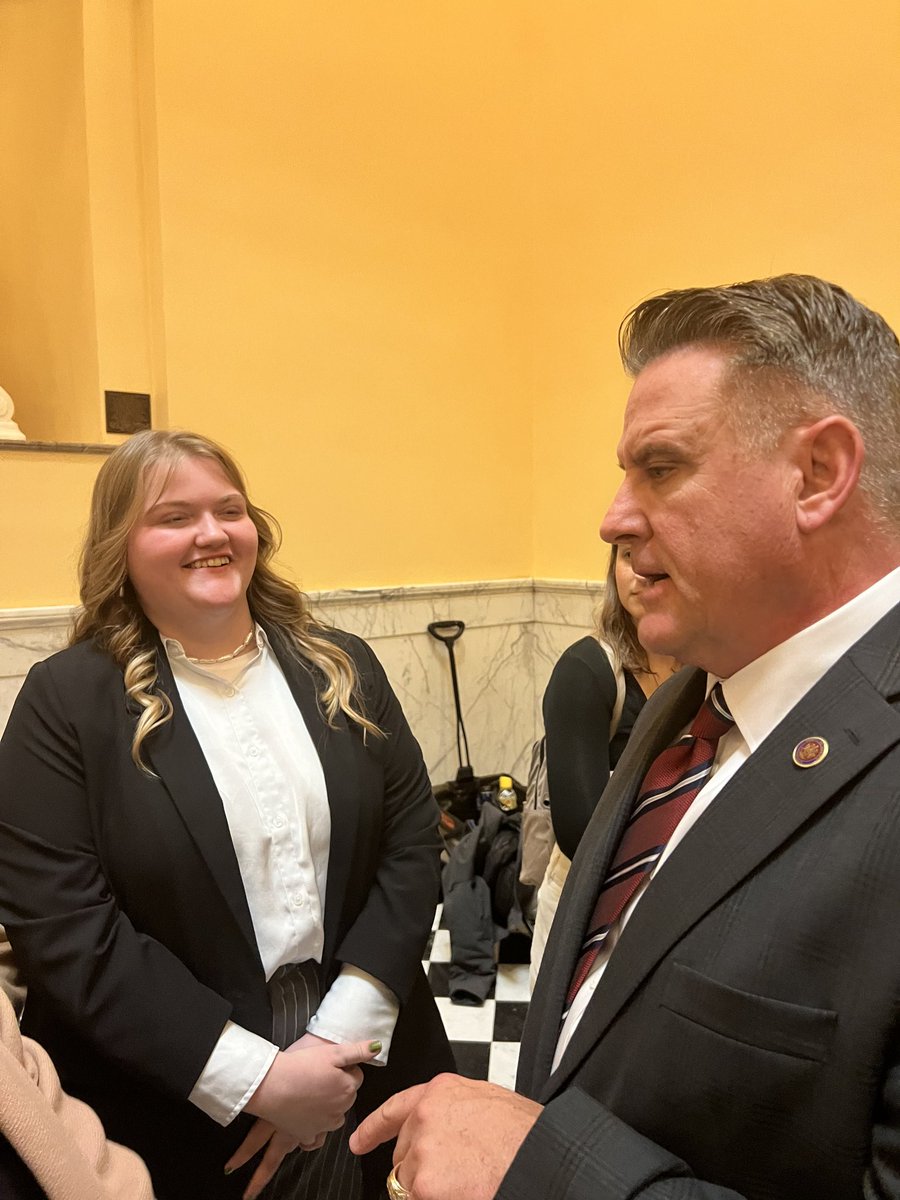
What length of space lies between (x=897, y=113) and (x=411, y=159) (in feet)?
6.64

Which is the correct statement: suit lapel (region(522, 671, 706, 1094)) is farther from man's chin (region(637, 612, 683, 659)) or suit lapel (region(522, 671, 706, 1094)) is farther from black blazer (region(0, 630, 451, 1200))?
black blazer (region(0, 630, 451, 1200))

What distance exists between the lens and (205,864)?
140cm

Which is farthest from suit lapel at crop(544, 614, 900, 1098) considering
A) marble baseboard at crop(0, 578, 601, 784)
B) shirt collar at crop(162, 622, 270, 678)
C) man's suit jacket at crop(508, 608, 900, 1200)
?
marble baseboard at crop(0, 578, 601, 784)

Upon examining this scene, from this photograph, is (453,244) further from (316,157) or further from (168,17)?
(168,17)

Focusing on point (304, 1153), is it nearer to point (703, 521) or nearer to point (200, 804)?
point (200, 804)

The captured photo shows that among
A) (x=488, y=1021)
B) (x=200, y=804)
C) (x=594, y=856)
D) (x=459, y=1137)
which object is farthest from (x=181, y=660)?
(x=488, y=1021)

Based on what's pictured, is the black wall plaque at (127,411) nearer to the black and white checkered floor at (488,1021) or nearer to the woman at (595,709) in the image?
the woman at (595,709)

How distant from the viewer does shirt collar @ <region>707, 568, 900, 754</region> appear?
35.4 inches

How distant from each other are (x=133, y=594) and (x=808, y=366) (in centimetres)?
128

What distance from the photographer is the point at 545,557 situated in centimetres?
437

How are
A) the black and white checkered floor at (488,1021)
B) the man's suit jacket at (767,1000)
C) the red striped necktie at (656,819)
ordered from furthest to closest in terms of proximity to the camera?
1. the black and white checkered floor at (488,1021)
2. the red striped necktie at (656,819)
3. the man's suit jacket at (767,1000)

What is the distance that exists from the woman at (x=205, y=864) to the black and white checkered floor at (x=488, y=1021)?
42.3 inches

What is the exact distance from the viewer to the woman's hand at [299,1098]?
1355 millimetres

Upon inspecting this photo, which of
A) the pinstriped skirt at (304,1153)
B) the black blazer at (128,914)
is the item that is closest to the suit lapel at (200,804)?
the black blazer at (128,914)
